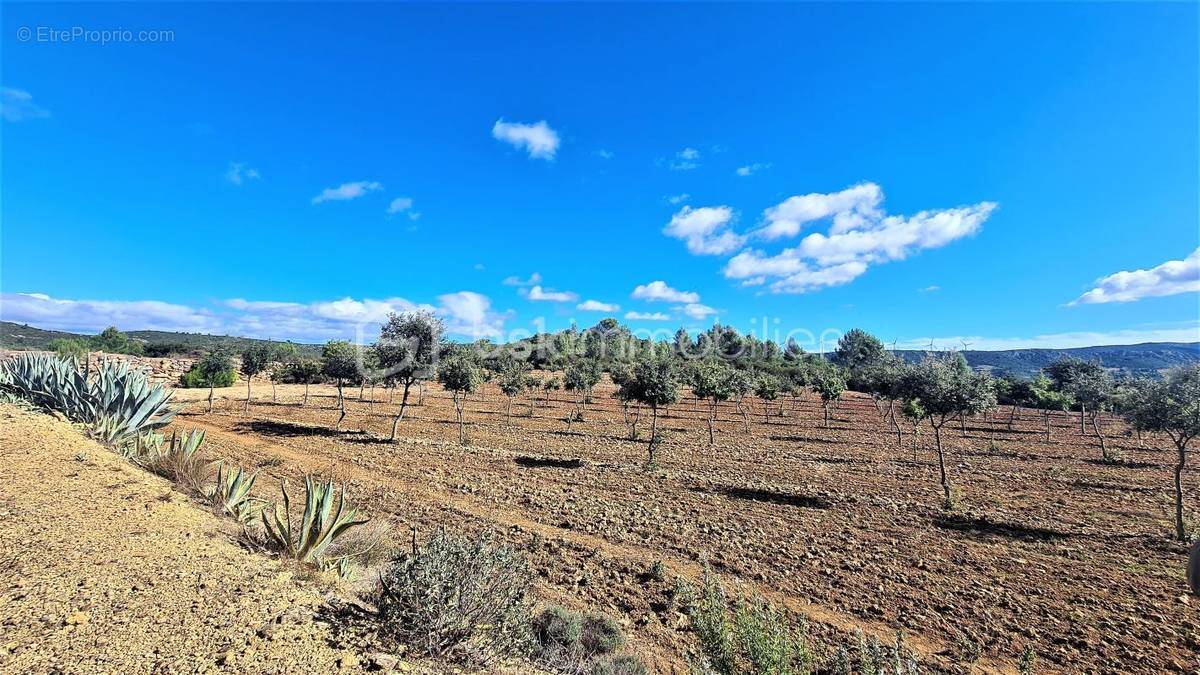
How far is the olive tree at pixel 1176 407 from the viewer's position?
→ 11.3 metres

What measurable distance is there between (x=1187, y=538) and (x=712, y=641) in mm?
11996

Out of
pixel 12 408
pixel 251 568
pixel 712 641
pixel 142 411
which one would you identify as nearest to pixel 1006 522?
pixel 712 641

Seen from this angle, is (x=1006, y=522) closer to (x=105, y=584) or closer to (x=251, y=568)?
(x=251, y=568)

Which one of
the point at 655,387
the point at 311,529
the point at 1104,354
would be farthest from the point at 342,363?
the point at 1104,354

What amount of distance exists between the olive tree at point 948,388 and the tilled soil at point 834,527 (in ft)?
8.13

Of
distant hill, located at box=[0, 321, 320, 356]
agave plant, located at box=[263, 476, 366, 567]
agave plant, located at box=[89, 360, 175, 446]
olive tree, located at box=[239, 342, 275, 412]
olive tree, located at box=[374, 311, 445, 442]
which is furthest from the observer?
distant hill, located at box=[0, 321, 320, 356]

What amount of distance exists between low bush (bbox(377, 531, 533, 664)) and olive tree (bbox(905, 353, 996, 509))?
1520 centimetres

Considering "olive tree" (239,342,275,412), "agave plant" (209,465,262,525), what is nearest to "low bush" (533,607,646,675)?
"agave plant" (209,465,262,525)

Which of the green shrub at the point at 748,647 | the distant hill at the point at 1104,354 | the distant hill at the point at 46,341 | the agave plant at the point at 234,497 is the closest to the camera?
the green shrub at the point at 748,647

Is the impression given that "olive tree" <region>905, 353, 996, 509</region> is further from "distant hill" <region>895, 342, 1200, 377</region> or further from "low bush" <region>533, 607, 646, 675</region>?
"distant hill" <region>895, 342, 1200, 377</region>

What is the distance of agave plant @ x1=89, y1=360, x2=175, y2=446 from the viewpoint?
9.62 meters

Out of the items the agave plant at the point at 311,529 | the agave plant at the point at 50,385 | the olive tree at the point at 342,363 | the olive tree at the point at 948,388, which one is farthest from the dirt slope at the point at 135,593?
the olive tree at the point at 342,363

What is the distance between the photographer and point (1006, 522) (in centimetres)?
1123

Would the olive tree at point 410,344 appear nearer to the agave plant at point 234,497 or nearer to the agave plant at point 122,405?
the agave plant at point 122,405
